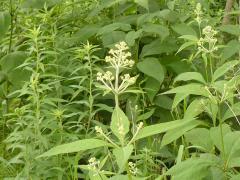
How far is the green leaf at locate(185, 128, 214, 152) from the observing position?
1.72 meters

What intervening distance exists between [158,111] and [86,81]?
435 millimetres

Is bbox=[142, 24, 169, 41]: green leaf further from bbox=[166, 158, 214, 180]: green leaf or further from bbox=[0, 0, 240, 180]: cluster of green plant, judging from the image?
bbox=[166, 158, 214, 180]: green leaf

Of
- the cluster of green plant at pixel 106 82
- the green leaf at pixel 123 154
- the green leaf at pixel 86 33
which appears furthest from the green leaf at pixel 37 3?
the green leaf at pixel 123 154

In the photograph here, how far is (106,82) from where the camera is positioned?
202 centimetres

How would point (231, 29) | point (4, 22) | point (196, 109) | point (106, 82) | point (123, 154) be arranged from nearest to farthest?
1. point (123, 154)
2. point (196, 109)
3. point (106, 82)
4. point (231, 29)
5. point (4, 22)

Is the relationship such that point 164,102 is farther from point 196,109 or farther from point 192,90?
point 192,90

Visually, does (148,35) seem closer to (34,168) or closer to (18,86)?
(18,86)

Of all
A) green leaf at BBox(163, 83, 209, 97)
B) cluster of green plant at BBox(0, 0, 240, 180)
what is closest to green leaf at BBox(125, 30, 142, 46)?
cluster of green plant at BBox(0, 0, 240, 180)

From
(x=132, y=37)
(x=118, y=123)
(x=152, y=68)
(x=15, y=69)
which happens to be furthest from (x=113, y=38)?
(x=118, y=123)

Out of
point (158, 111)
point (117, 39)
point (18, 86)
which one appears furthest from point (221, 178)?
point (18, 86)

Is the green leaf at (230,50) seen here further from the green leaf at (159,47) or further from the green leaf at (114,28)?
the green leaf at (114,28)

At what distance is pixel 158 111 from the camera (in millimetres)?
2896

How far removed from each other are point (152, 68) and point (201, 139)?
112 cm

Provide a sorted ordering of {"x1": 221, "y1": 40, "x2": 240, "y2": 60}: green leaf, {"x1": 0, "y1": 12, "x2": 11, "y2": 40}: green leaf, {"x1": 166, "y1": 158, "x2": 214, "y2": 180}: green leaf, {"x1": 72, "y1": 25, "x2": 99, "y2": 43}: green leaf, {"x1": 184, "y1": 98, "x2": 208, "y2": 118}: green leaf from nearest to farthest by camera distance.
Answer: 1. {"x1": 166, "y1": 158, "x2": 214, "y2": 180}: green leaf
2. {"x1": 184, "y1": 98, "x2": 208, "y2": 118}: green leaf
3. {"x1": 221, "y1": 40, "x2": 240, "y2": 60}: green leaf
4. {"x1": 72, "y1": 25, "x2": 99, "y2": 43}: green leaf
5. {"x1": 0, "y1": 12, "x2": 11, "y2": 40}: green leaf
